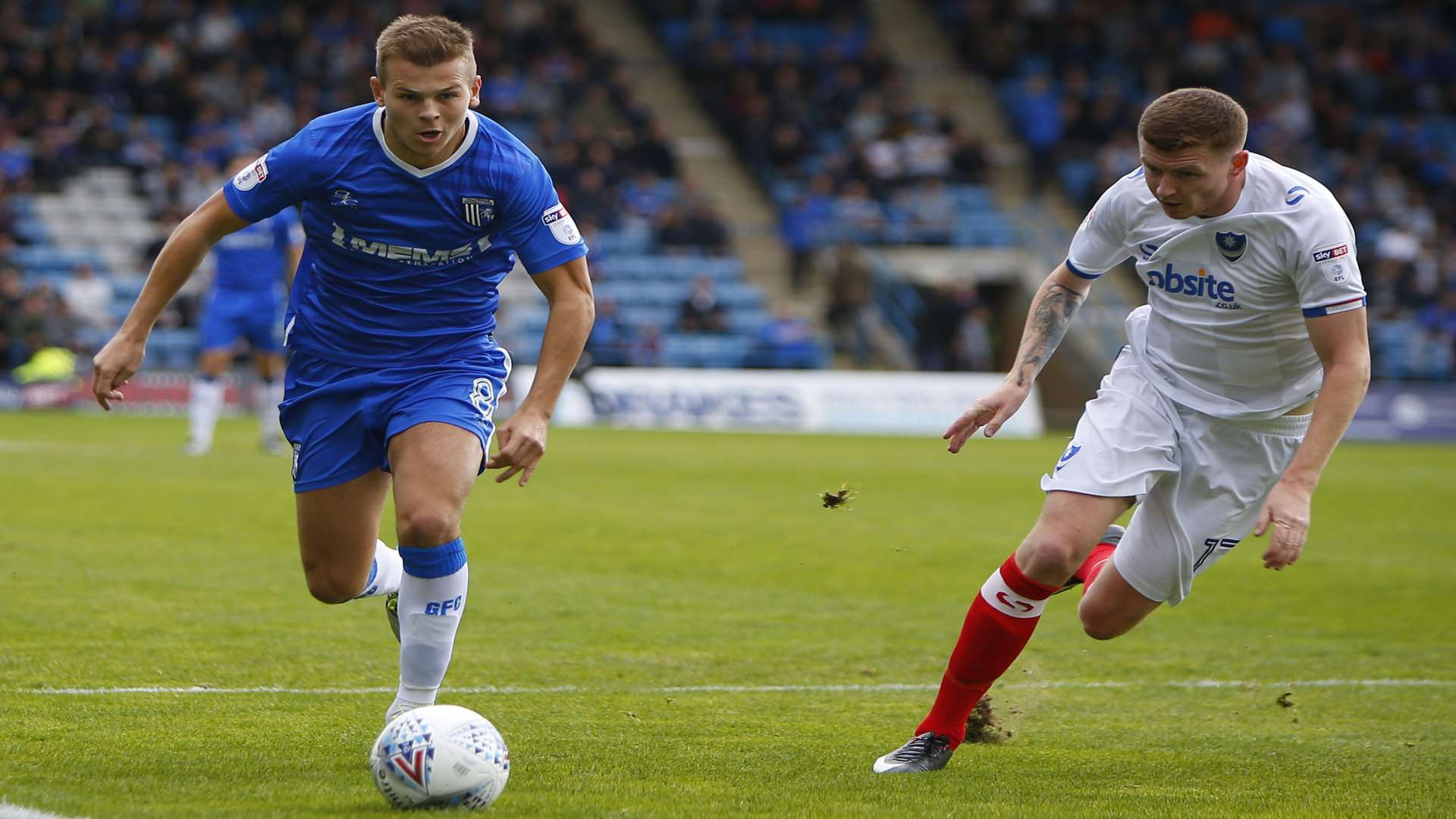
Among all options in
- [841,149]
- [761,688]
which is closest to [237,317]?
[761,688]

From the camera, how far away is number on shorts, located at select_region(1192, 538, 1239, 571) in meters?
5.96

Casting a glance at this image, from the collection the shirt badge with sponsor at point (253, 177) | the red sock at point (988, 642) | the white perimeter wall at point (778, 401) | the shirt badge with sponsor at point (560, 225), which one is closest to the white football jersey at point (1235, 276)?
the red sock at point (988, 642)

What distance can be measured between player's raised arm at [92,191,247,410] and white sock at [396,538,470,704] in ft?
3.61

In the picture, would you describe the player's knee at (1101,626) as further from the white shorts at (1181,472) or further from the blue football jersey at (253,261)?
the blue football jersey at (253,261)

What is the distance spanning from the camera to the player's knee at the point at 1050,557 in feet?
17.8

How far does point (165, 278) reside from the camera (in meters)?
5.53

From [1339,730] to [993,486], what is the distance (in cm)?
1042

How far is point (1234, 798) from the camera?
5191mm

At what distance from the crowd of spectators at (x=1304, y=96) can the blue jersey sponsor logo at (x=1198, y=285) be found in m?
26.2

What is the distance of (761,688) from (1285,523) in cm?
279

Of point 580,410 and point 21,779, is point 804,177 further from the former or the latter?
point 21,779

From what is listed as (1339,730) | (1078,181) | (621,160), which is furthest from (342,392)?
(1078,181)

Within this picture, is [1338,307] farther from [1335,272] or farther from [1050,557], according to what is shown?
[1050,557]

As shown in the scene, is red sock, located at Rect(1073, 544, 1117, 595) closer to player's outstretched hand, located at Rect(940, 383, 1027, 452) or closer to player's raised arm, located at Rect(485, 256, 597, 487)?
player's outstretched hand, located at Rect(940, 383, 1027, 452)
